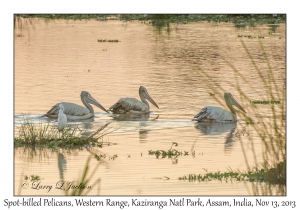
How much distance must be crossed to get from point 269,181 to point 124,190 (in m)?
1.96

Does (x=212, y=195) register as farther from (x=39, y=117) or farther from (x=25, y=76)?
(x=25, y=76)

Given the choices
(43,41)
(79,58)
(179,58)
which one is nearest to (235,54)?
(179,58)

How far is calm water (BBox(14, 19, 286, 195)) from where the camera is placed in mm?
12180

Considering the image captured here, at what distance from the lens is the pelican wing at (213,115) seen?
17.0 meters

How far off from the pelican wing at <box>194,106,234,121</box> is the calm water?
8.2 inches

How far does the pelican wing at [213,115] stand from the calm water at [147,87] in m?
0.21

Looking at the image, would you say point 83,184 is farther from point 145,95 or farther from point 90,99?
point 145,95

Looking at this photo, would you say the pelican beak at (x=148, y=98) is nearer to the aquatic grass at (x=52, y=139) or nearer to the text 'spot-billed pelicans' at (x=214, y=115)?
the text 'spot-billed pelicans' at (x=214, y=115)

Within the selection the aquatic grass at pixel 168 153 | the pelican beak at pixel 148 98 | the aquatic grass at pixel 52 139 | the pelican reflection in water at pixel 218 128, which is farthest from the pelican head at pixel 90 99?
the aquatic grass at pixel 168 153

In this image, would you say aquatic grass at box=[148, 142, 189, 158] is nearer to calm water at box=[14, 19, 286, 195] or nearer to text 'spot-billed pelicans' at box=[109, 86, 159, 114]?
calm water at box=[14, 19, 286, 195]

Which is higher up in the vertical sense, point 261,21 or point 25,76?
point 261,21
